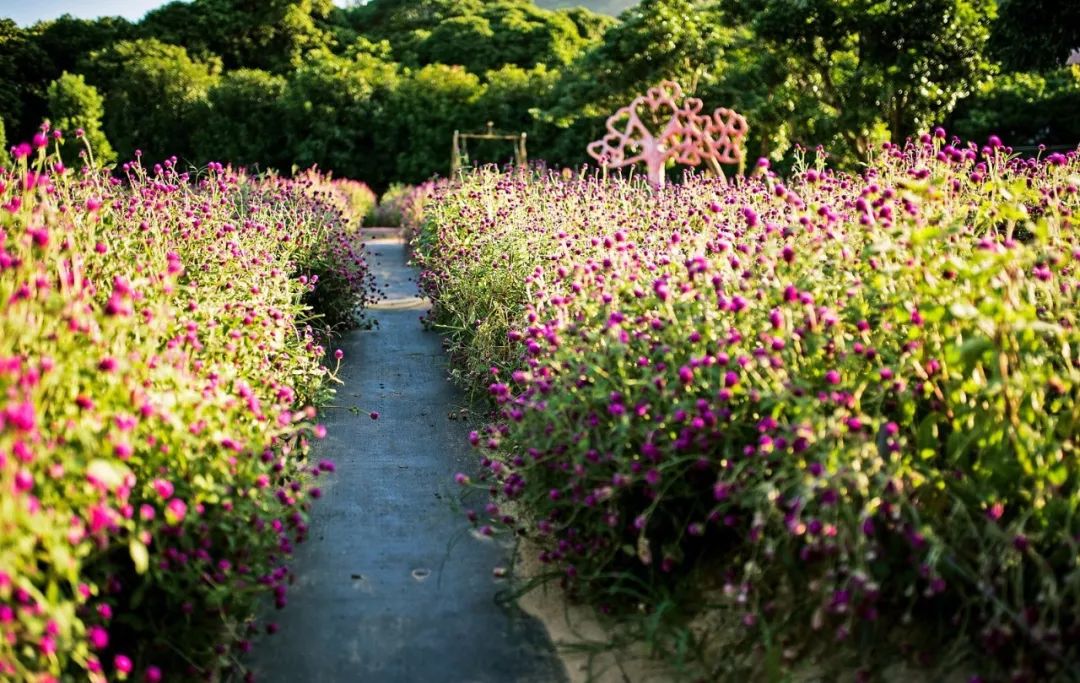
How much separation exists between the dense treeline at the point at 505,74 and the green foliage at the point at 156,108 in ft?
0.21

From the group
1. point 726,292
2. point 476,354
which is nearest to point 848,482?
point 726,292

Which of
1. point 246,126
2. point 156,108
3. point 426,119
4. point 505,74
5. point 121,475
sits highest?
point 505,74

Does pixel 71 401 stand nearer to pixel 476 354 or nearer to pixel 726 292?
pixel 726 292

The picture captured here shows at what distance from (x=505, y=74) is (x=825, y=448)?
27.3 metres

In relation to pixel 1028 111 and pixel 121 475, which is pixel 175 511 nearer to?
pixel 121 475

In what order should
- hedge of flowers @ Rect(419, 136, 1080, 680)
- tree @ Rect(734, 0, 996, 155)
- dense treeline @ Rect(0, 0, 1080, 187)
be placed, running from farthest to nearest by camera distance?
1. dense treeline @ Rect(0, 0, 1080, 187)
2. tree @ Rect(734, 0, 996, 155)
3. hedge of flowers @ Rect(419, 136, 1080, 680)

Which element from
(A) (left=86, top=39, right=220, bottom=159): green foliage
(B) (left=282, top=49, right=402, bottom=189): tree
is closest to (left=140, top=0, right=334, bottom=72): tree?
(A) (left=86, top=39, right=220, bottom=159): green foliage

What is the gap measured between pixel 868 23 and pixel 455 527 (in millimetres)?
13523

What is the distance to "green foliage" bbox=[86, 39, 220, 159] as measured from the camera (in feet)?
101

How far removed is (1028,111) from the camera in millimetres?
17734

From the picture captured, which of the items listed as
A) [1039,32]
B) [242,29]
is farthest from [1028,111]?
[242,29]

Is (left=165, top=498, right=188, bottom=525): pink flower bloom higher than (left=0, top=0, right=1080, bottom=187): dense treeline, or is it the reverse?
(left=0, top=0, right=1080, bottom=187): dense treeline

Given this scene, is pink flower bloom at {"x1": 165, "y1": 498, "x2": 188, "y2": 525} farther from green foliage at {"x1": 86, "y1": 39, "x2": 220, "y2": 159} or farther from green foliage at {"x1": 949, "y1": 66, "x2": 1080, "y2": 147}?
green foliage at {"x1": 86, "y1": 39, "x2": 220, "y2": 159}

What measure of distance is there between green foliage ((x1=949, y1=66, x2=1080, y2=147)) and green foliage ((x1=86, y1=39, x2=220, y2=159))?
22.1m
